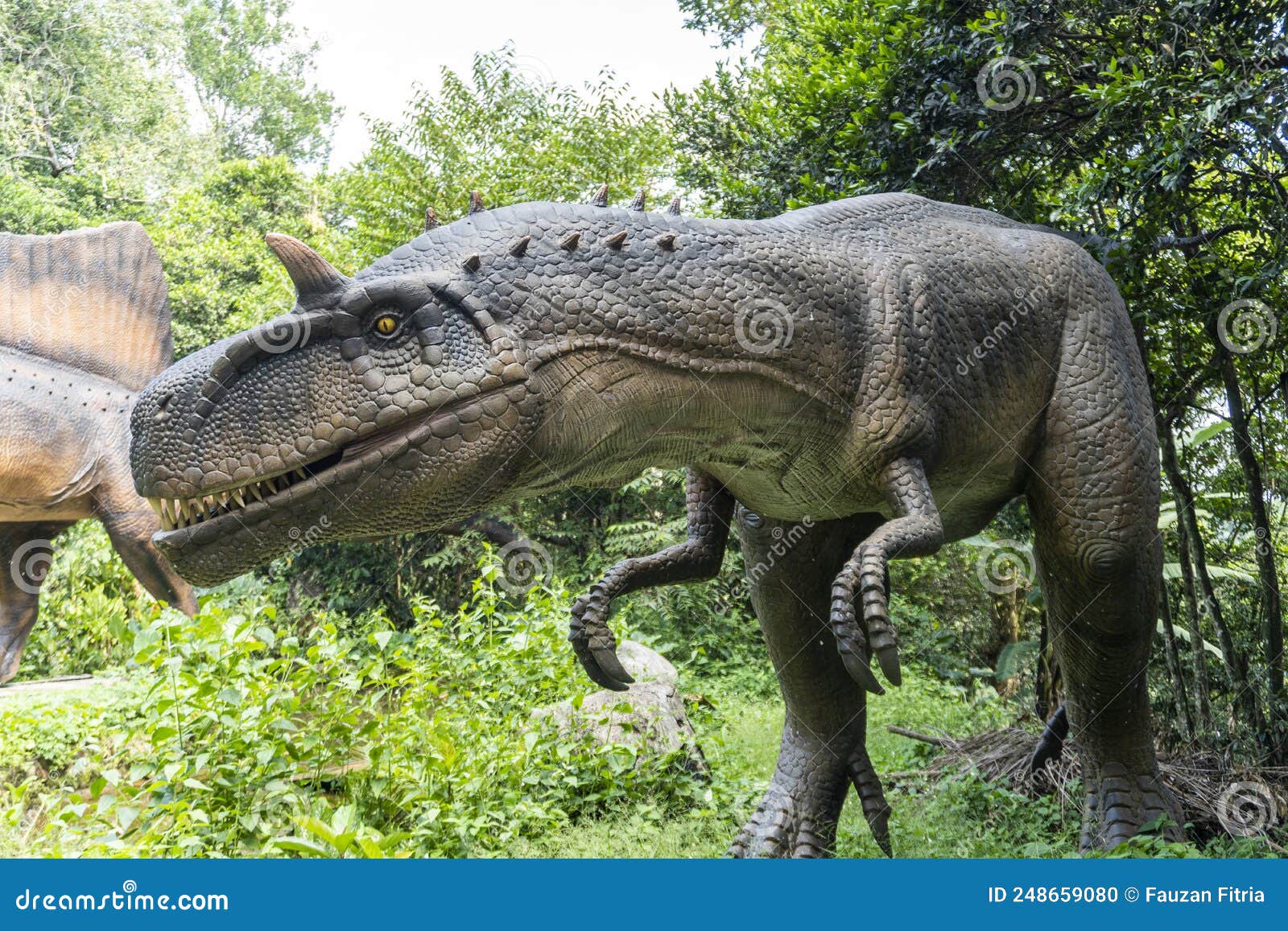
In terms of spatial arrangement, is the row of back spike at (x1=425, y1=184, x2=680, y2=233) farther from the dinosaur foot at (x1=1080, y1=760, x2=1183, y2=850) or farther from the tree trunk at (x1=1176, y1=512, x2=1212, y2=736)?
the tree trunk at (x1=1176, y1=512, x2=1212, y2=736)

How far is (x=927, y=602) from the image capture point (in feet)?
33.9

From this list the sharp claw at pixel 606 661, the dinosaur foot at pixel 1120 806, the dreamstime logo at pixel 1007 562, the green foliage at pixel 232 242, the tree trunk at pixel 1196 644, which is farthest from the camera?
the green foliage at pixel 232 242

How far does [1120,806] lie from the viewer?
2.86 meters

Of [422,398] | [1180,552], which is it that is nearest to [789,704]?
[422,398]

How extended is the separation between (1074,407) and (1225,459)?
3365 mm

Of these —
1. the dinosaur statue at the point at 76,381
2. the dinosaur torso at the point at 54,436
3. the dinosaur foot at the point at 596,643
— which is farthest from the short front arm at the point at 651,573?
the dinosaur torso at the point at 54,436

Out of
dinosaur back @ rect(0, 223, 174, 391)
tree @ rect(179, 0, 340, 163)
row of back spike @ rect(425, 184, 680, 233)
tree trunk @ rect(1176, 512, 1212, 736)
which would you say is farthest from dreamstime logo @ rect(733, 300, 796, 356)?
tree @ rect(179, 0, 340, 163)

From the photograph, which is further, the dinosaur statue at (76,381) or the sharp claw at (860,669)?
the dinosaur statue at (76,381)

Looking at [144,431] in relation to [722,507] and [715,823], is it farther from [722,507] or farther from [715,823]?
[715,823]

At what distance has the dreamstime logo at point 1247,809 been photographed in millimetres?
3391

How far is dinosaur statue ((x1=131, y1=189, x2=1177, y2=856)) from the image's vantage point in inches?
74.0

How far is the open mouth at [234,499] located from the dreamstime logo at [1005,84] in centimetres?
293

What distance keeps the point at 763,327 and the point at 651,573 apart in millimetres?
710
